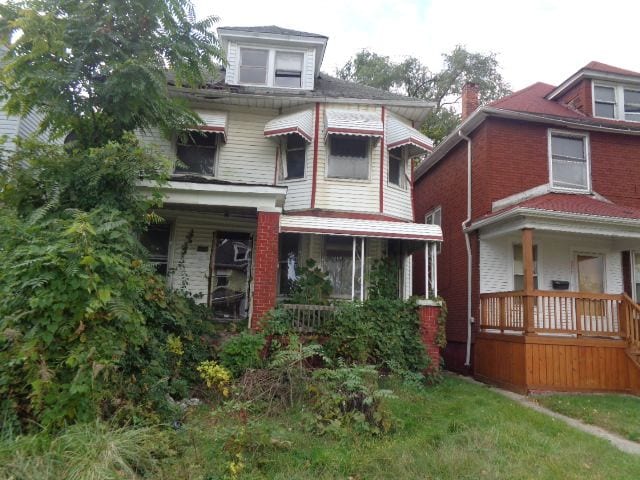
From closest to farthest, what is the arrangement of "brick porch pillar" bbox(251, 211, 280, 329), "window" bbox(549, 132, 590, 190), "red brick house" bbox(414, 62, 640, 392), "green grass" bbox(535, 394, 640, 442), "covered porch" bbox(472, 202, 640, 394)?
"green grass" bbox(535, 394, 640, 442) → "brick porch pillar" bbox(251, 211, 280, 329) → "covered porch" bbox(472, 202, 640, 394) → "red brick house" bbox(414, 62, 640, 392) → "window" bbox(549, 132, 590, 190)

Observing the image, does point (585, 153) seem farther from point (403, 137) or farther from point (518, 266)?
point (403, 137)

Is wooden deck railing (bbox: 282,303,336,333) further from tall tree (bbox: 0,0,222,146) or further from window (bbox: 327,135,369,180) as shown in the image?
tall tree (bbox: 0,0,222,146)

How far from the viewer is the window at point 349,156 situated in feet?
37.0

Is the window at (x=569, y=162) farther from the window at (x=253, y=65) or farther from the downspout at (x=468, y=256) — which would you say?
the window at (x=253, y=65)

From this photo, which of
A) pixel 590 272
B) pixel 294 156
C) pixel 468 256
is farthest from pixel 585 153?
pixel 294 156

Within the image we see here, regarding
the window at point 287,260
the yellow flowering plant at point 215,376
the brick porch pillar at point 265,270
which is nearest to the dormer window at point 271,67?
the window at point 287,260

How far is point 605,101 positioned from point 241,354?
12229 millimetres

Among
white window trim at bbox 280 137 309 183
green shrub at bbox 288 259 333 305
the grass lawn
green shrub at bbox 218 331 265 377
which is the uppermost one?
white window trim at bbox 280 137 309 183

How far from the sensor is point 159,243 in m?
10.9

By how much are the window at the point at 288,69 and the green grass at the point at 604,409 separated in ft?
31.1

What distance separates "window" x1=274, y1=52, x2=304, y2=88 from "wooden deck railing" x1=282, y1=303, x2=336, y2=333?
646cm

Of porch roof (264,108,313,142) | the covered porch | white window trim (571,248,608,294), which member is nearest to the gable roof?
porch roof (264,108,313,142)

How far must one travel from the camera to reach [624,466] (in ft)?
16.5

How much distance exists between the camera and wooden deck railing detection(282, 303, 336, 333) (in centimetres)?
890
